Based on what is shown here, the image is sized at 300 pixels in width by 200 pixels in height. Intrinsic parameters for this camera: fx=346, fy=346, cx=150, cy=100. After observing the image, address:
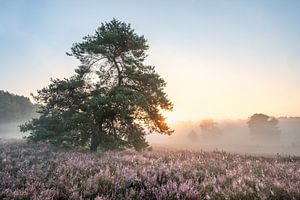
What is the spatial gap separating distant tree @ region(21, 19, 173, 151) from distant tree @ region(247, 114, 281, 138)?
121 meters

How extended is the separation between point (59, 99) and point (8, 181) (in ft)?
45.6

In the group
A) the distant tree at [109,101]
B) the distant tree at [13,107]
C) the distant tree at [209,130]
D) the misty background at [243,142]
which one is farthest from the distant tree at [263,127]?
the distant tree at [109,101]

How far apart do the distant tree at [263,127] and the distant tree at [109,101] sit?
12131cm

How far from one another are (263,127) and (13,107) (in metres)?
92.5

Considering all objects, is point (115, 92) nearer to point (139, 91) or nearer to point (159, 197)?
point (139, 91)

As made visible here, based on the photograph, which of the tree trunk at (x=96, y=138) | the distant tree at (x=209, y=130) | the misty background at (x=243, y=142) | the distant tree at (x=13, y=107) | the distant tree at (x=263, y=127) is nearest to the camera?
the tree trunk at (x=96, y=138)

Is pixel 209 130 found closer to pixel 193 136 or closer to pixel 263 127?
pixel 193 136

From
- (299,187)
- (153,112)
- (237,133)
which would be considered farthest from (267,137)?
(299,187)

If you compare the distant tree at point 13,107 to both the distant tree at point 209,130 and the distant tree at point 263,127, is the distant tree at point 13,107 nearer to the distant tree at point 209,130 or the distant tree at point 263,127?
the distant tree at point 209,130

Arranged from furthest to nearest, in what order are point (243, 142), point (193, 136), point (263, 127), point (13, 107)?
point (193, 136)
point (243, 142)
point (263, 127)
point (13, 107)

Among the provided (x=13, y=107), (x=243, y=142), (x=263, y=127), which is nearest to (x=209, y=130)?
(x=243, y=142)

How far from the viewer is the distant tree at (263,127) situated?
5315 inches

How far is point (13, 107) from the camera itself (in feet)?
317

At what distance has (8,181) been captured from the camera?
7.71 metres
